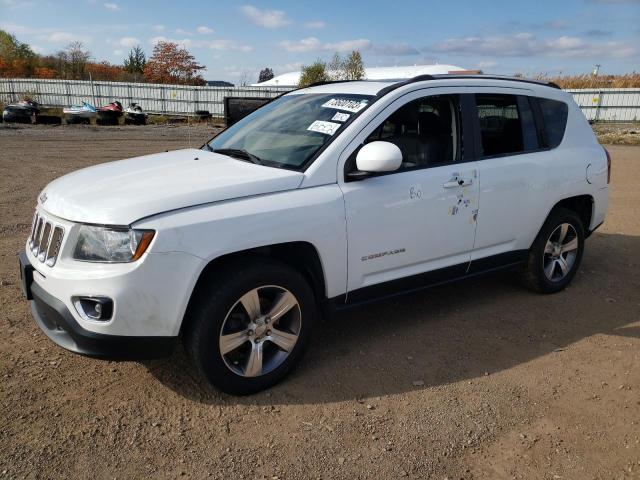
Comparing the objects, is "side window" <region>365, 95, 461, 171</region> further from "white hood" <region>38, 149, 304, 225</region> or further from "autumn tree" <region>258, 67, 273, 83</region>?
"autumn tree" <region>258, 67, 273, 83</region>

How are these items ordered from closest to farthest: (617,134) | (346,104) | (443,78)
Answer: (346,104) → (443,78) → (617,134)

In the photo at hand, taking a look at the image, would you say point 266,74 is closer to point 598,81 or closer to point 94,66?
point 94,66

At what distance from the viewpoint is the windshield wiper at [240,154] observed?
3.65 metres

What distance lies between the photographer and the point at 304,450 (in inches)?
112

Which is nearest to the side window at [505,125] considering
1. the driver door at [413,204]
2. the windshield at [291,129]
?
the driver door at [413,204]

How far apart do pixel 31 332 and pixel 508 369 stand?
3.43 metres

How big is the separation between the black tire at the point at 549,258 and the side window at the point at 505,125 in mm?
715

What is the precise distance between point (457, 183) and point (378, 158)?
91cm

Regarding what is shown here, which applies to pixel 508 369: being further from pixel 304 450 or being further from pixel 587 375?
pixel 304 450

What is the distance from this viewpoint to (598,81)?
126ft

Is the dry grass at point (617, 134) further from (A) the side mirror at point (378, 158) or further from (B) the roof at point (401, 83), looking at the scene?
(A) the side mirror at point (378, 158)

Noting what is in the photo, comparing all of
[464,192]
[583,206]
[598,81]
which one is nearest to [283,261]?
[464,192]

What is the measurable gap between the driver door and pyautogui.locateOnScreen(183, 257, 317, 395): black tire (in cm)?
48

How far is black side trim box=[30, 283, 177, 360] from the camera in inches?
111
